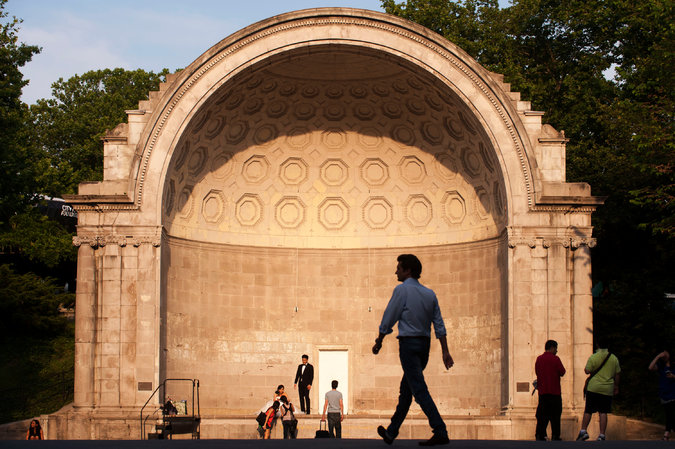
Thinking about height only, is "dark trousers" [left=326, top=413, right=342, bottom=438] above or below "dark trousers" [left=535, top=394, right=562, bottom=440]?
below

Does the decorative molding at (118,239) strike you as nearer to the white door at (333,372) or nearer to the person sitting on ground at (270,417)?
the person sitting on ground at (270,417)

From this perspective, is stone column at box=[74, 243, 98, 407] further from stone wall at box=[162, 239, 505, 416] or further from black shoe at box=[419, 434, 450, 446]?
black shoe at box=[419, 434, 450, 446]

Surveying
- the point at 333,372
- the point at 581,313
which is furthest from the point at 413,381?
the point at 333,372

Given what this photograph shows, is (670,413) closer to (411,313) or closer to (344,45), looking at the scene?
(411,313)

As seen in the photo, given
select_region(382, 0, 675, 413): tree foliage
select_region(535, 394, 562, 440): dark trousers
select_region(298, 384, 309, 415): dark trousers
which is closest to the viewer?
select_region(535, 394, 562, 440): dark trousers

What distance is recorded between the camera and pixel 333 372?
3062 centimetres

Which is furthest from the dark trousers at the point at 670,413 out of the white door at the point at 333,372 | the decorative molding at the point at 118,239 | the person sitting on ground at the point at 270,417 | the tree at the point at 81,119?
the tree at the point at 81,119

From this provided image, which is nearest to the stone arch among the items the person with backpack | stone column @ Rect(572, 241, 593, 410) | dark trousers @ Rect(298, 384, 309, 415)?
stone column @ Rect(572, 241, 593, 410)

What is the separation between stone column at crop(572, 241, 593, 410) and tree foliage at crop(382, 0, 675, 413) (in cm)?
225

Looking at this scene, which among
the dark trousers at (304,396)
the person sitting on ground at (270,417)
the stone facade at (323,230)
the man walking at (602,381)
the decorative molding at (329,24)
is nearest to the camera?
the man walking at (602,381)

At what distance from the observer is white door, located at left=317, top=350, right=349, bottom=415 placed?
30.3m

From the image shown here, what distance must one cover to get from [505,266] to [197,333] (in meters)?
9.54

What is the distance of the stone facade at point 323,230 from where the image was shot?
25.9 meters

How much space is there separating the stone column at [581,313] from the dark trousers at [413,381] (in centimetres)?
1445
